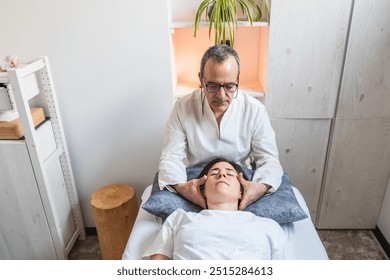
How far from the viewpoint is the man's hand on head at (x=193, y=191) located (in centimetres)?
147

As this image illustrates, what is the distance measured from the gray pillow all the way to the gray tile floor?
84 centimetres

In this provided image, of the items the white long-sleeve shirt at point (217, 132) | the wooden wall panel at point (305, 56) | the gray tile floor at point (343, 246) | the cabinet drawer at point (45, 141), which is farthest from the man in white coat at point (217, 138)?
the gray tile floor at point (343, 246)

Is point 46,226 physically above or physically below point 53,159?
below

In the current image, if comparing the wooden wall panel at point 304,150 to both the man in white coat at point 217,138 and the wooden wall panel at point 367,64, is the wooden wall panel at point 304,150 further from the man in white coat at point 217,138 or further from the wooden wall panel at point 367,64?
the man in white coat at point 217,138

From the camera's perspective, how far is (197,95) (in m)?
1.70

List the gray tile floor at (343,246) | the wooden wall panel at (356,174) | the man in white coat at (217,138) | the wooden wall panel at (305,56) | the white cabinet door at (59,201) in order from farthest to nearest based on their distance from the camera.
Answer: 1. the gray tile floor at (343,246)
2. the wooden wall panel at (356,174)
3. the white cabinet door at (59,201)
4. the wooden wall panel at (305,56)
5. the man in white coat at (217,138)

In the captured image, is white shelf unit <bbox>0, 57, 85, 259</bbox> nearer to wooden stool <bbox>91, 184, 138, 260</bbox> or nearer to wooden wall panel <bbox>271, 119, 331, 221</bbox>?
wooden stool <bbox>91, 184, 138, 260</bbox>

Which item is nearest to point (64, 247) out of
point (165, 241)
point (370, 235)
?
point (165, 241)

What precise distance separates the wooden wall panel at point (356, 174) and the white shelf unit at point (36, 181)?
172cm

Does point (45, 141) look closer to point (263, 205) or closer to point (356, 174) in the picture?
point (263, 205)

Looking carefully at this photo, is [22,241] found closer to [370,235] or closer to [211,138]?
[211,138]

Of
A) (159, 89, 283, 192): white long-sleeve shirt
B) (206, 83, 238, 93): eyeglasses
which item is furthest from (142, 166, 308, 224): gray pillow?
(206, 83, 238, 93): eyeglasses

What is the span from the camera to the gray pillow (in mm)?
1400

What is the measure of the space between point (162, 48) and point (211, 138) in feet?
1.98
